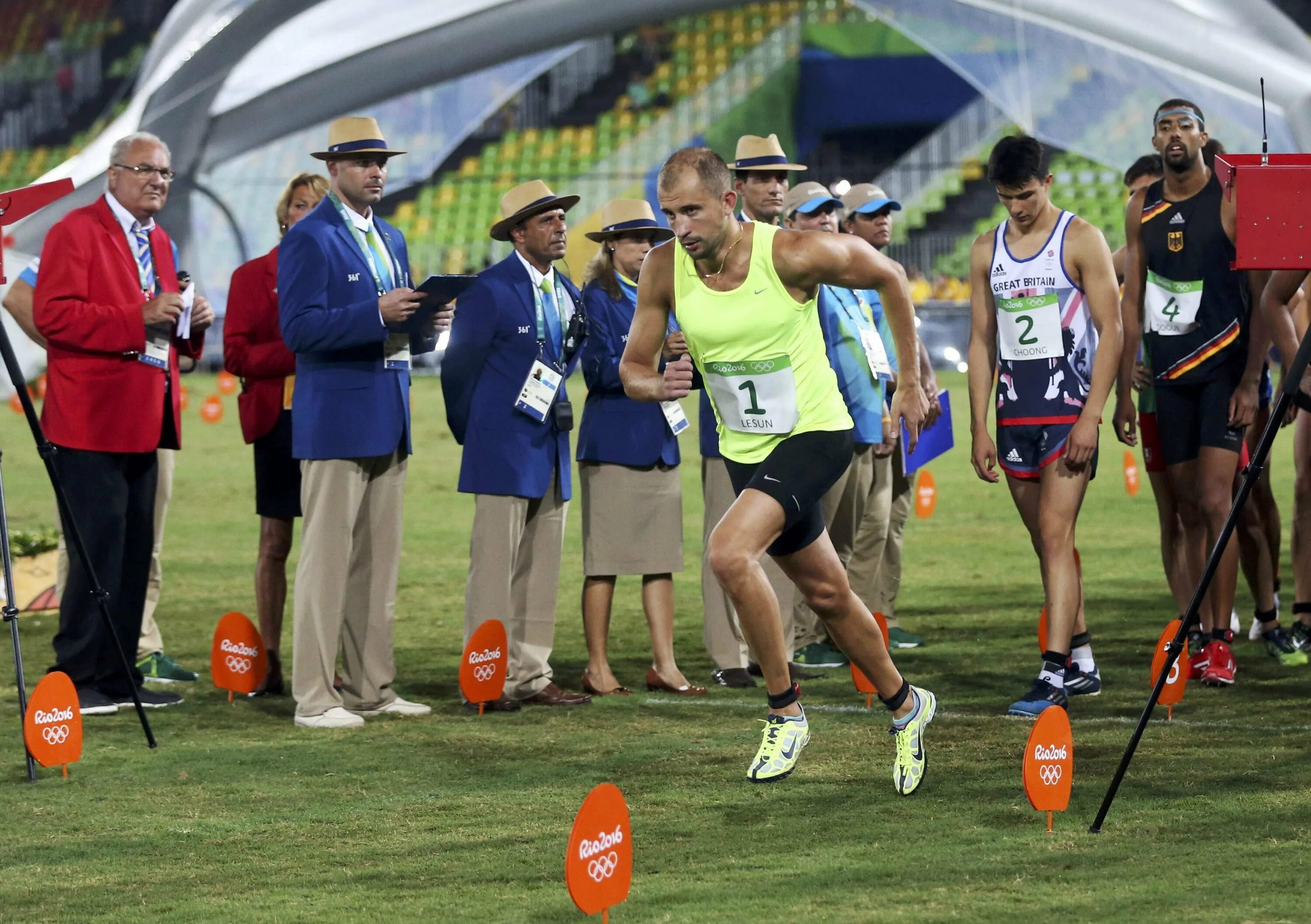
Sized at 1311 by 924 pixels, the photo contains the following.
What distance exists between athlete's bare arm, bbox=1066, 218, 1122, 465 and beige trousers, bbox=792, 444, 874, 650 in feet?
4.25

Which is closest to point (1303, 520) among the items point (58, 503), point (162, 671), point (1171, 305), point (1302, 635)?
point (1302, 635)

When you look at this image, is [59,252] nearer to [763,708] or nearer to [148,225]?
[148,225]

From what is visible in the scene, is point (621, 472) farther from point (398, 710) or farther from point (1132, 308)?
point (1132, 308)

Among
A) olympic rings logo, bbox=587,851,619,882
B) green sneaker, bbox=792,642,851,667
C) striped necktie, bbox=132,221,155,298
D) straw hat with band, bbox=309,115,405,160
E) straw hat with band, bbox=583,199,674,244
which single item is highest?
straw hat with band, bbox=309,115,405,160

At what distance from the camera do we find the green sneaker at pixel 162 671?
6.84m

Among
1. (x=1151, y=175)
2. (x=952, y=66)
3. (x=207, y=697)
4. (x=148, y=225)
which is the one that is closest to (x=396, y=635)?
(x=207, y=697)

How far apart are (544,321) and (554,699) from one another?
1.40 meters

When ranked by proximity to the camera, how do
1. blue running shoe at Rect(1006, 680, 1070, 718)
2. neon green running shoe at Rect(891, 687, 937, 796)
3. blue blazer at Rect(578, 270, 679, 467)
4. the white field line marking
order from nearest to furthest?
neon green running shoe at Rect(891, 687, 937, 796) → the white field line marking → blue running shoe at Rect(1006, 680, 1070, 718) → blue blazer at Rect(578, 270, 679, 467)

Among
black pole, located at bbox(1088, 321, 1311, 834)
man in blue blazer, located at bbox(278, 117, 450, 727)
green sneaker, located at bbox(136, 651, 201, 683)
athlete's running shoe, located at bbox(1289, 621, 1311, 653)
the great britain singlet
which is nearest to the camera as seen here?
black pole, located at bbox(1088, 321, 1311, 834)

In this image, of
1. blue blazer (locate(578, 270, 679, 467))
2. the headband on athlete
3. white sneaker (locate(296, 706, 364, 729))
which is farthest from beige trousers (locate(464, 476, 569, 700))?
the headband on athlete

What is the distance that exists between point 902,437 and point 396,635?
252 cm

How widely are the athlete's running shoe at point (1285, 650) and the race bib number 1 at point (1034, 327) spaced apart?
1752mm

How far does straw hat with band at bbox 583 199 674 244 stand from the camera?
6473 millimetres

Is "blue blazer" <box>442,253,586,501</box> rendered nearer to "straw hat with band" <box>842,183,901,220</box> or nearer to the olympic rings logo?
"straw hat with band" <box>842,183,901,220</box>
